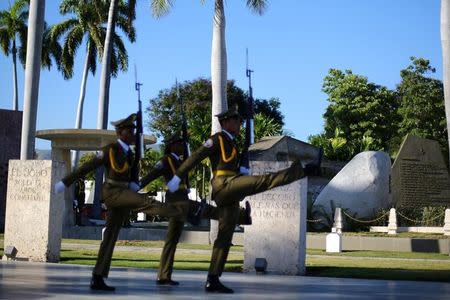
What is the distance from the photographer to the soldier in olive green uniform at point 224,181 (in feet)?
30.7

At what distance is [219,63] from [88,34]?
92.0 feet

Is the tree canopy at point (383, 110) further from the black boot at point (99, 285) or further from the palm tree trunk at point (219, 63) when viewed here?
the black boot at point (99, 285)

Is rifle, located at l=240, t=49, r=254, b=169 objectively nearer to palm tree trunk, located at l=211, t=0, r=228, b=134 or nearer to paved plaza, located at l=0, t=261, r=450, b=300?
paved plaza, located at l=0, t=261, r=450, b=300

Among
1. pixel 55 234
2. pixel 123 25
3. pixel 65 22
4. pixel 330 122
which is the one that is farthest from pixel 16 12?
pixel 55 234

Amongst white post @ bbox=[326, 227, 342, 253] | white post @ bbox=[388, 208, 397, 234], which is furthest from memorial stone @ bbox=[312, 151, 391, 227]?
white post @ bbox=[326, 227, 342, 253]

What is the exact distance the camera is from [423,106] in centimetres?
5916

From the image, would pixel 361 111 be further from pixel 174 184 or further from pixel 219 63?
pixel 174 184

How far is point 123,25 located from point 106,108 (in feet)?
38.2

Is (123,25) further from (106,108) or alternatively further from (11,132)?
(11,132)

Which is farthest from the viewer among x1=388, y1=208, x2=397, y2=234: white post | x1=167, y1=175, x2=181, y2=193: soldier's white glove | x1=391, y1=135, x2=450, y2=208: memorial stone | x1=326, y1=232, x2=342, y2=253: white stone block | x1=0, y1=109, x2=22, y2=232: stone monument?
x1=391, y1=135, x2=450, y2=208: memorial stone

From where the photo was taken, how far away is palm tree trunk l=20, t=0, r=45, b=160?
2317 cm

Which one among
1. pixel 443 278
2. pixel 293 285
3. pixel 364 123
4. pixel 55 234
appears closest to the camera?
pixel 293 285

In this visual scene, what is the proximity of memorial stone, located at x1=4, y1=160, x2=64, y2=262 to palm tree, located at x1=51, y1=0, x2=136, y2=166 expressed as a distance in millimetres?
31429

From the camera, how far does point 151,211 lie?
991 cm
